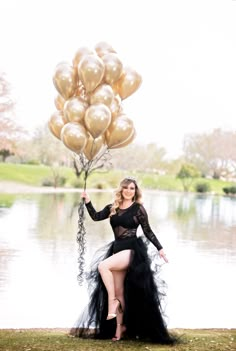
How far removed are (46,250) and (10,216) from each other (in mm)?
378

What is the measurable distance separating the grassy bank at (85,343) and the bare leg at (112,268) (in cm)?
19

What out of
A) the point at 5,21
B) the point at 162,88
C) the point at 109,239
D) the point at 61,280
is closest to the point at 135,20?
the point at 162,88

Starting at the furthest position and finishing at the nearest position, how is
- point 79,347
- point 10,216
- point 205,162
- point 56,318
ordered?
point 205,162 < point 10,216 < point 56,318 < point 79,347

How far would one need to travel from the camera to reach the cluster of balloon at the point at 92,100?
10.9 ft

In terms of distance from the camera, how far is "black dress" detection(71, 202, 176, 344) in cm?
319

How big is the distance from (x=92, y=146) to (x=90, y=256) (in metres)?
1.15

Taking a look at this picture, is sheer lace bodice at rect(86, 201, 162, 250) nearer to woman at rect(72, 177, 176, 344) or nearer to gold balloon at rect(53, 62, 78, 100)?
woman at rect(72, 177, 176, 344)

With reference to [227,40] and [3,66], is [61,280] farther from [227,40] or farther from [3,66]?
[227,40]

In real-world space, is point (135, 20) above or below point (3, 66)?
above

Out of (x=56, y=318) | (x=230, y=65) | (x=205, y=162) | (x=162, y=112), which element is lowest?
(x=56, y=318)

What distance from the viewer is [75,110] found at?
3.36 meters

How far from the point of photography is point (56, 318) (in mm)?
4141

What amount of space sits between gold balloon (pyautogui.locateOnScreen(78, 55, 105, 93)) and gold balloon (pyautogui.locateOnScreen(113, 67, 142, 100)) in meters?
0.20

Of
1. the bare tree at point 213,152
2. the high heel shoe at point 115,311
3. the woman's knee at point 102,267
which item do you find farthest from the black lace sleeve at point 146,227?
the bare tree at point 213,152
